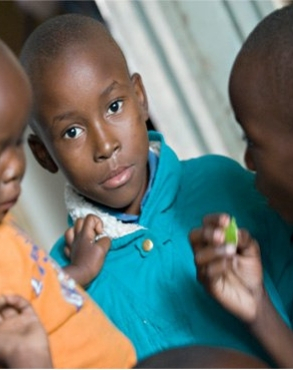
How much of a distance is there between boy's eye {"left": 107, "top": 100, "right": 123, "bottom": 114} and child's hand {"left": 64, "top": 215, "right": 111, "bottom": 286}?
A: 6.7 inches

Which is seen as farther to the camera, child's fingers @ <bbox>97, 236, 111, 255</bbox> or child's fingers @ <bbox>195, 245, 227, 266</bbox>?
child's fingers @ <bbox>97, 236, 111, 255</bbox>

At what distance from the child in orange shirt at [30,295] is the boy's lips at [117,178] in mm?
182

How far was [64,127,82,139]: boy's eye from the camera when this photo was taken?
1.18 m

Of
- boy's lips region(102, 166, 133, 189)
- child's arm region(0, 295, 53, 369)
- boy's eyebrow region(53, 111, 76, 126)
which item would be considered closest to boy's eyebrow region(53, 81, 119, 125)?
boy's eyebrow region(53, 111, 76, 126)

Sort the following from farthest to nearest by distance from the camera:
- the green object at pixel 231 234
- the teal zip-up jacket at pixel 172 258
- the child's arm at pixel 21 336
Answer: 1. the teal zip-up jacket at pixel 172 258
2. the green object at pixel 231 234
3. the child's arm at pixel 21 336

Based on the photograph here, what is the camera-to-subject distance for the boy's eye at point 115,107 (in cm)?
118

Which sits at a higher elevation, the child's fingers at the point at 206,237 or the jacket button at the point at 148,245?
the child's fingers at the point at 206,237

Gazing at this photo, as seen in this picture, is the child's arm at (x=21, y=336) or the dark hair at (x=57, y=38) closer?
the child's arm at (x=21, y=336)

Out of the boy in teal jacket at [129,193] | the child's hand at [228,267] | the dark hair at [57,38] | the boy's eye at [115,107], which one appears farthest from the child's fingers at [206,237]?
the dark hair at [57,38]

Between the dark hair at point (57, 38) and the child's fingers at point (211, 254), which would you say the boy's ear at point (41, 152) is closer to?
the dark hair at point (57, 38)

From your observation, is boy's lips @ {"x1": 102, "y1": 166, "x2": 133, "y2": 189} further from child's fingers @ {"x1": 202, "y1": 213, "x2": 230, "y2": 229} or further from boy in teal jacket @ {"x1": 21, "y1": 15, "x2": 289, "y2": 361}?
child's fingers @ {"x1": 202, "y1": 213, "x2": 230, "y2": 229}

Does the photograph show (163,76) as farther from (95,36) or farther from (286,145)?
(286,145)

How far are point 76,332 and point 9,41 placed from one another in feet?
2.61

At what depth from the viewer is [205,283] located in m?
1.07
